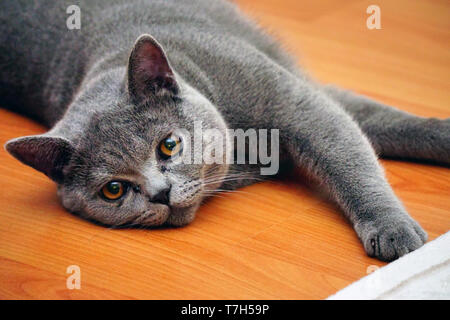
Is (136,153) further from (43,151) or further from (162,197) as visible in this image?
(43,151)

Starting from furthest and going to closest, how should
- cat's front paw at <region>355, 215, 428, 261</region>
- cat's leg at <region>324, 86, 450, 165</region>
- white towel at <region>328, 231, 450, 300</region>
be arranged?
cat's leg at <region>324, 86, 450, 165</region>, cat's front paw at <region>355, 215, 428, 261</region>, white towel at <region>328, 231, 450, 300</region>

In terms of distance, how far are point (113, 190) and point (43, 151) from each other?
0.61ft

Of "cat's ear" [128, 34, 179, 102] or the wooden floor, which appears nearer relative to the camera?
the wooden floor

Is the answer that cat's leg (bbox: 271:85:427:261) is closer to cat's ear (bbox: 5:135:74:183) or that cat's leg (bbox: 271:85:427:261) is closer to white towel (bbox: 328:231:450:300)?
white towel (bbox: 328:231:450:300)

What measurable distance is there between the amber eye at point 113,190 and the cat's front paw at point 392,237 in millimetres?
571

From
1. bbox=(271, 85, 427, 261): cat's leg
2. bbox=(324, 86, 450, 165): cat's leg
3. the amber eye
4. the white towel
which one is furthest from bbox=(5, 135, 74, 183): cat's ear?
bbox=(324, 86, 450, 165): cat's leg

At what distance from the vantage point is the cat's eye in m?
1.36

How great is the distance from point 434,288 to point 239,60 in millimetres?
779

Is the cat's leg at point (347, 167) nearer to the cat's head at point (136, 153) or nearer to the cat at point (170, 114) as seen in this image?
the cat at point (170, 114)

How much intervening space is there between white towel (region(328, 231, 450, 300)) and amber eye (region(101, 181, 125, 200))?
0.54 metres

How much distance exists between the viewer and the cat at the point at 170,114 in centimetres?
134

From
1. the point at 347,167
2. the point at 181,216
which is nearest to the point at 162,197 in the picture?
the point at 181,216
